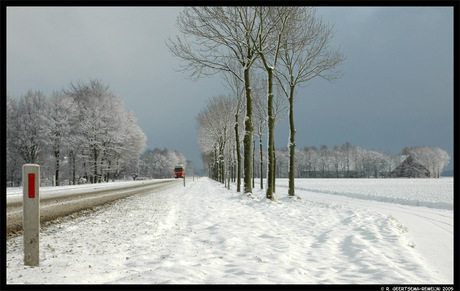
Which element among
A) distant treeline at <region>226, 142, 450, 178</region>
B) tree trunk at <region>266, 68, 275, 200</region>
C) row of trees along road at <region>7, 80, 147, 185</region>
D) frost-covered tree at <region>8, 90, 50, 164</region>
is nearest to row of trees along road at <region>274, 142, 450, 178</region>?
distant treeline at <region>226, 142, 450, 178</region>

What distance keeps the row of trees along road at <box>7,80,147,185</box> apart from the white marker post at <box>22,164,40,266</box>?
5.44 m

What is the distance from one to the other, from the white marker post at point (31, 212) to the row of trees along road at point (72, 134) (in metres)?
5.44

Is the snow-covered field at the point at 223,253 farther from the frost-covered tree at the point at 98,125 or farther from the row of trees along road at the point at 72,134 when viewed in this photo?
the frost-covered tree at the point at 98,125

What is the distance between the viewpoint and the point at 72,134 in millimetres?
17156

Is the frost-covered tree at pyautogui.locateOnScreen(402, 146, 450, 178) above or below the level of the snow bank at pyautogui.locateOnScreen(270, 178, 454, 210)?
above

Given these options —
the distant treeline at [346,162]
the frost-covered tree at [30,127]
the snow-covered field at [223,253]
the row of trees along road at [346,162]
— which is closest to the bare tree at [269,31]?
the snow-covered field at [223,253]

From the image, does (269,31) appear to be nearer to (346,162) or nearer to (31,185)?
(31,185)

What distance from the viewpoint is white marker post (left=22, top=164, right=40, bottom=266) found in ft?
11.5

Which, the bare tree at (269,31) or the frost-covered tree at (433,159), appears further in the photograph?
the frost-covered tree at (433,159)

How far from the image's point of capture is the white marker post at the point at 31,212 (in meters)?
3.51

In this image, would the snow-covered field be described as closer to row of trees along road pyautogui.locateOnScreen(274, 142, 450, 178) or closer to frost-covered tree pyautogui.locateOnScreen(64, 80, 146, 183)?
frost-covered tree pyautogui.locateOnScreen(64, 80, 146, 183)

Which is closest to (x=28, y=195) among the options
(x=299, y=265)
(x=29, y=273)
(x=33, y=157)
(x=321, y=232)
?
(x=29, y=273)

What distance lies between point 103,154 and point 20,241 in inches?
1328
